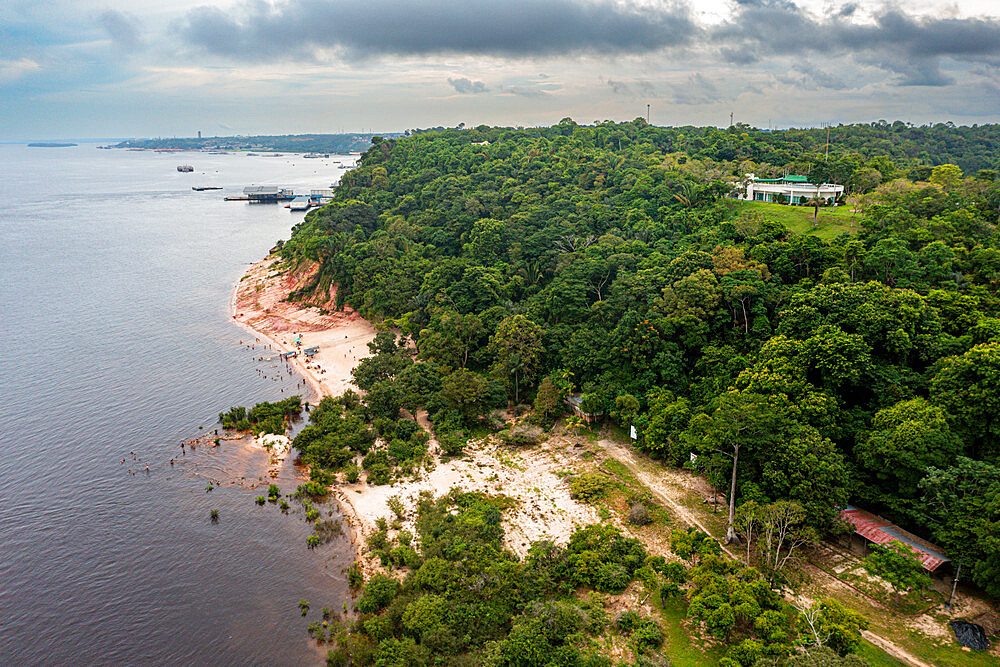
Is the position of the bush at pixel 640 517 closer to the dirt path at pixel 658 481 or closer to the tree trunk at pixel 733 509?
the dirt path at pixel 658 481

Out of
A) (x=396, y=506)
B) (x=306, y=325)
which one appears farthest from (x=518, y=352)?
(x=306, y=325)

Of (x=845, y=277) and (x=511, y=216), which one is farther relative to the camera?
(x=511, y=216)

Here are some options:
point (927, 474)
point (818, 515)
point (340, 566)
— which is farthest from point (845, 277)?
point (340, 566)

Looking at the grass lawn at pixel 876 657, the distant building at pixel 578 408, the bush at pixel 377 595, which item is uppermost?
the distant building at pixel 578 408

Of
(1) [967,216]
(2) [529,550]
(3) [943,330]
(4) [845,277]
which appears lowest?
(2) [529,550]

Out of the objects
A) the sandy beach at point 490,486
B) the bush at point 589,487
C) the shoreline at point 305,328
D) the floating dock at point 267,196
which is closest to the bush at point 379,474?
the sandy beach at point 490,486

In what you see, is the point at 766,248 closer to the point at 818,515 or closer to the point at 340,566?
the point at 818,515

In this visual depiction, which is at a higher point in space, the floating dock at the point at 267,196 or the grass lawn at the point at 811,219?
the floating dock at the point at 267,196
